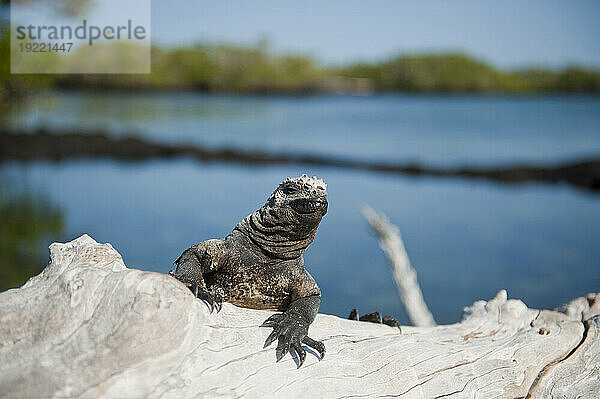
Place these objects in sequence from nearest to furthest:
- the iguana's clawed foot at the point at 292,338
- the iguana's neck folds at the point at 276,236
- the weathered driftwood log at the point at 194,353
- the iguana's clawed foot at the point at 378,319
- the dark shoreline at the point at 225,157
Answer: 1. the weathered driftwood log at the point at 194,353
2. the iguana's clawed foot at the point at 292,338
3. the iguana's neck folds at the point at 276,236
4. the iguana's clawed foot at the point at 378,319
5. the dark shoreline at the point at 225,157

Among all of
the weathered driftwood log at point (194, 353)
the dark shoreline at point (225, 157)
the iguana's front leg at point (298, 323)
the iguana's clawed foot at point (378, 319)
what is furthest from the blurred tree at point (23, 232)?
the iguana's front leg at point (298, 323)

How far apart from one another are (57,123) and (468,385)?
10.6m

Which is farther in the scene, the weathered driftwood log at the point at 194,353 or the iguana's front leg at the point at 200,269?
the iguana's front leg at the point at 200,269

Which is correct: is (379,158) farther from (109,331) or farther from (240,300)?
(109,331)

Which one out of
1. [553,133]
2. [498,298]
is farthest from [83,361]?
[553,133]

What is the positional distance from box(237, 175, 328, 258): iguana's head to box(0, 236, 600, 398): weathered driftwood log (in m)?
0.27

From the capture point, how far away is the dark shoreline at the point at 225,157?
8.13 metres

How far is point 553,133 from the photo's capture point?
8922mm

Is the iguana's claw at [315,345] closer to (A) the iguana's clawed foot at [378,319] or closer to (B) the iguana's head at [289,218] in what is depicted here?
(B) the iguana's head at [289,218]

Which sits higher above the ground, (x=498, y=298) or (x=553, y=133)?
(x=553, y=133)

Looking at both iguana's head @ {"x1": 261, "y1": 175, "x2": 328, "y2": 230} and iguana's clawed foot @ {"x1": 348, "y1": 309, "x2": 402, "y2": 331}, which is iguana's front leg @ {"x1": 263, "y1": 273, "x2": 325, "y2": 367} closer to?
iguana's head @ {"x1": 261, "y1": 175, "x2": 328, "y2": 230}

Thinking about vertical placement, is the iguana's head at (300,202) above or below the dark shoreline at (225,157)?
above

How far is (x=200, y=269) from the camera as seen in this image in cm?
198

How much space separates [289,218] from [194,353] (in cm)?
55
